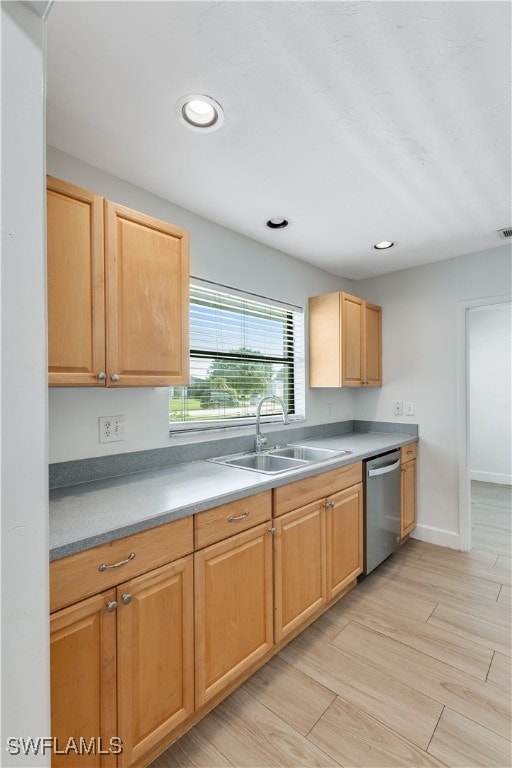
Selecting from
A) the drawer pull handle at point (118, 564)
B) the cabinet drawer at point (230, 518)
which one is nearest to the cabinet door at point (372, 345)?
the cabinet drawer at point (230, 518)

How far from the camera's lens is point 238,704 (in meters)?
1.63

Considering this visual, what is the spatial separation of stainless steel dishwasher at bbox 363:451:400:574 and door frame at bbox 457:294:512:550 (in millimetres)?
593

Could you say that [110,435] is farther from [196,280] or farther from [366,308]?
[366,308]

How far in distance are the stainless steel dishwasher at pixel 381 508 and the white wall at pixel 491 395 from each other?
2.59 metres

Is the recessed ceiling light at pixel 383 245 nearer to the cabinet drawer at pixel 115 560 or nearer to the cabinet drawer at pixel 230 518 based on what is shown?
the cabinet drawer at pixel 230 518

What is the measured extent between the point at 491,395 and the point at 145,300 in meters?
5.15

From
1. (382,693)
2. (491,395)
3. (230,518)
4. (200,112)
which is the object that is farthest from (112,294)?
(491,395)

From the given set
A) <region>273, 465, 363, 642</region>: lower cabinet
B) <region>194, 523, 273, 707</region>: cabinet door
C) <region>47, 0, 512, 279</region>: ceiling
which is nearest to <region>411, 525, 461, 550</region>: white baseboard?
<region>273, 465, 363, 642</region>: lower cabinet

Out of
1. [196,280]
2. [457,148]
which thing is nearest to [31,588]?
[196,280]

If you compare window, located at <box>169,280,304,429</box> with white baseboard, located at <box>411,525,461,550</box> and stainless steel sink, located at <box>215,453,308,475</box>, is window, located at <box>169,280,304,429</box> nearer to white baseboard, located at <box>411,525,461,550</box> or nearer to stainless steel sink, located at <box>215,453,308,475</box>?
stainless steel sink, located at <box>215,453,308,475</box>

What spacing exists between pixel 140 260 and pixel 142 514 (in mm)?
1062

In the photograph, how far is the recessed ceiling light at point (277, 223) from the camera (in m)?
2.38

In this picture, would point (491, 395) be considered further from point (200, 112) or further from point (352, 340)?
point (200, 112)

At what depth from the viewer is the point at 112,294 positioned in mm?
1525
